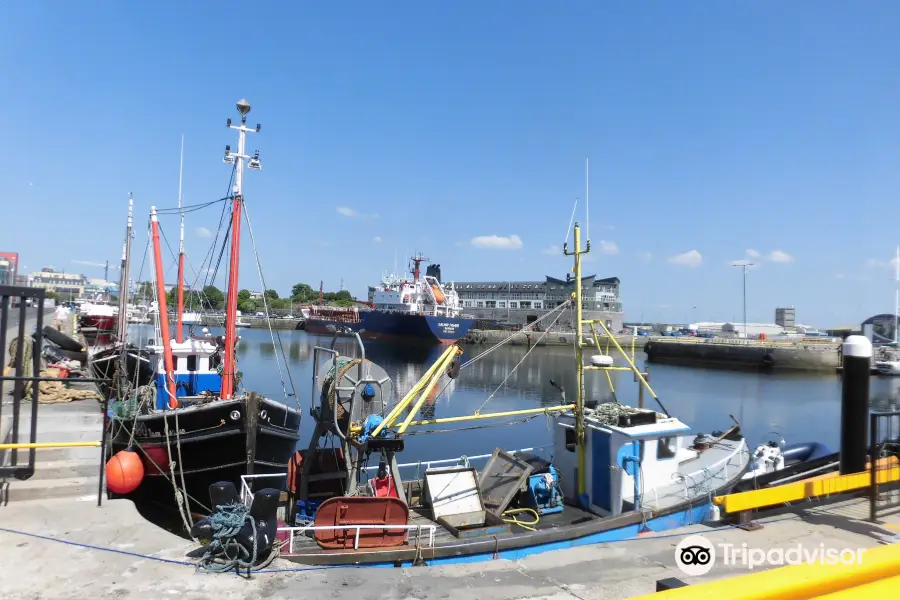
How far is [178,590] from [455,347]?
6394 mm

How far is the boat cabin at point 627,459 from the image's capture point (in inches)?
399

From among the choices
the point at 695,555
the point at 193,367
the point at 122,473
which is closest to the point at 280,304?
the point at 193,367

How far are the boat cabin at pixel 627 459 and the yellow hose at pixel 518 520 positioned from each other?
4.02ft

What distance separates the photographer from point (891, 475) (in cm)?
878

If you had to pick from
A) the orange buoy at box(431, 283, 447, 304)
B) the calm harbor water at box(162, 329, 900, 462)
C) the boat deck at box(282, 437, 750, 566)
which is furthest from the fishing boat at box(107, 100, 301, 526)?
the orange buoy at box(431, 283, 447, 304)

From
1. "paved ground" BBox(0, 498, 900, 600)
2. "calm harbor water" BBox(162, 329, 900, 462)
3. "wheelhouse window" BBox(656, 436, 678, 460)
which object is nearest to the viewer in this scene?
"paved ground" BBox(0, 498, 900, 600)

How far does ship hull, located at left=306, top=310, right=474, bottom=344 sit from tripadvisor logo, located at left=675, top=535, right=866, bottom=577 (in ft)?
237

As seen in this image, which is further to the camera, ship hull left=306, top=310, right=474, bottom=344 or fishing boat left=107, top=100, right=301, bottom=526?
ship hull left=306, top=310, right=474, bottom=344

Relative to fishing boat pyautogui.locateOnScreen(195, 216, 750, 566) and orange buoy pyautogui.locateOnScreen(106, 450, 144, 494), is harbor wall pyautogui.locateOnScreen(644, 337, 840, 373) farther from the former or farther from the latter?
orange buoy pyautogui.locateOnScreen(106, 450, 144, 494)

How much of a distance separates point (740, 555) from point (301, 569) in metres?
5.05

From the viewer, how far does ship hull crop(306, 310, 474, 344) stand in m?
81.2

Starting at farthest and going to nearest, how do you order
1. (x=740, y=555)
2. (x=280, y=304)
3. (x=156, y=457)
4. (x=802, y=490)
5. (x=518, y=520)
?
(x=280, y=304) → (x=156, y=457) → (x=518, y=520) → (x=802, y=490) → (x=740, y=555)

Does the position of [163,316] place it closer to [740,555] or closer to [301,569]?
[301,569]

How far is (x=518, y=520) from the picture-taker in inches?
403
